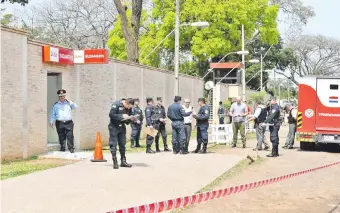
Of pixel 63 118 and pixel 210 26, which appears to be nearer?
pixel 63 118

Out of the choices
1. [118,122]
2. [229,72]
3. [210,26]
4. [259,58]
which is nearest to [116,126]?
[118,122]

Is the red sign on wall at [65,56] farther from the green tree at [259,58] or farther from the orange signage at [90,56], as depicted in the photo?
the green tree at [259,58]

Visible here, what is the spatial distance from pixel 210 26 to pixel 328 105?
94.9 feet

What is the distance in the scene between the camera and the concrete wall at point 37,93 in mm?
13594

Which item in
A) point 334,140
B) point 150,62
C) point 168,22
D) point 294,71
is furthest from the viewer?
point 294,71

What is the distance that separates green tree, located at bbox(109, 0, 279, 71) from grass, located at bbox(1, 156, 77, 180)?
109ft

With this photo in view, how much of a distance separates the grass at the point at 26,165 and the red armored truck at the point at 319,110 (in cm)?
906

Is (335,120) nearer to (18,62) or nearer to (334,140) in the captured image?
(334,140)

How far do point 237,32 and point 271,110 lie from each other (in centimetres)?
3178

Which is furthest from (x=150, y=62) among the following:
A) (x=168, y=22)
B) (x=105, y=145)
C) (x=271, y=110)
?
(x=271, y=110)

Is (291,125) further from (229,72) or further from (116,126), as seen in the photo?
(229,72)

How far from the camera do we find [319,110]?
19.2 meters

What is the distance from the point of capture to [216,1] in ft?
156

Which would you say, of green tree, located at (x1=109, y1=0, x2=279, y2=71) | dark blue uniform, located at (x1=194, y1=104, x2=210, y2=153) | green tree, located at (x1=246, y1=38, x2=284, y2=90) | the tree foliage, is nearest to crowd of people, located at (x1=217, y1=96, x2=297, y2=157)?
dark blue uniform, located at (x1=194, y1=104, x2=210, y2=153)
